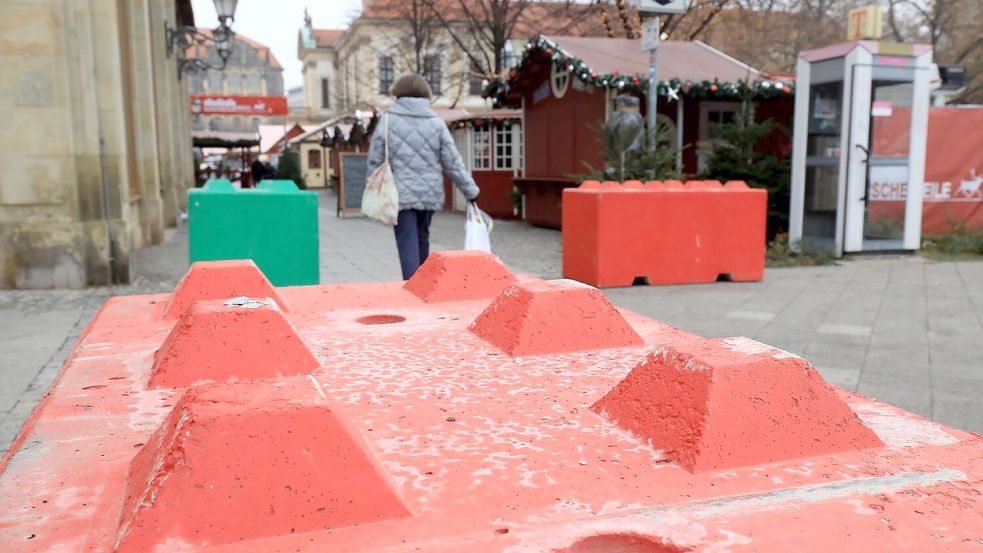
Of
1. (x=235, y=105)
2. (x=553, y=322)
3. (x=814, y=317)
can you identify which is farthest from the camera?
(x=235, y=105)

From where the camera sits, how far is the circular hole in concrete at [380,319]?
2.82 m

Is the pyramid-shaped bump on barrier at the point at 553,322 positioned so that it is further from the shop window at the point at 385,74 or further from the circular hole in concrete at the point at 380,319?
the shop window at the point at 385,74

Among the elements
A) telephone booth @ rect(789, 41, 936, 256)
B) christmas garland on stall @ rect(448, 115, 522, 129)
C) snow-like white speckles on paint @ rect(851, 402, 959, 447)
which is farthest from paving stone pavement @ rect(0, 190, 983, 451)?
christmas garland on stall @ rect(448, 115, 522, 129)

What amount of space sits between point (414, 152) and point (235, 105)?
26.3 metres

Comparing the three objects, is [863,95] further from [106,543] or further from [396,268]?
[106,543]

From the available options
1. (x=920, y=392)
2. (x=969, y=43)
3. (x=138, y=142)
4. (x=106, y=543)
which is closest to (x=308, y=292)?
Answer: (x=106, y=543)

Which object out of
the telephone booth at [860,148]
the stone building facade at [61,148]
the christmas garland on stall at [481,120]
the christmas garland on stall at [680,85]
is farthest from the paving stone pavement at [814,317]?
the christmas garland on stall at [481,120]

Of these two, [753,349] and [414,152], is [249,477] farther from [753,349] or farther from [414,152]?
[414,152]

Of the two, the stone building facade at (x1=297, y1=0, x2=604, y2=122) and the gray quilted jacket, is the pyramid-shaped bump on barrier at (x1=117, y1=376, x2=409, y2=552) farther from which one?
the stone building facade at (x1=297, y1=0, x2=604, y2=122)

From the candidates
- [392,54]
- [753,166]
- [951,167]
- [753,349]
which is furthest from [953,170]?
[392,54]

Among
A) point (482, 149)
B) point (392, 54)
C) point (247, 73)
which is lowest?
point (482, 149)

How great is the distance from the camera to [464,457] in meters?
1.50

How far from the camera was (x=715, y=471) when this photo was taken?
4.75 feet

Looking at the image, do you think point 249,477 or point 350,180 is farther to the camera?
point 350,180
